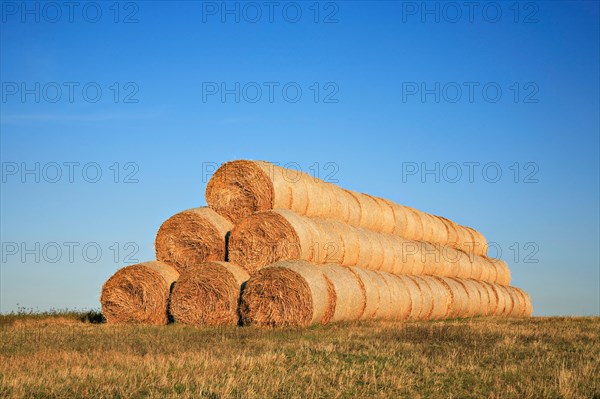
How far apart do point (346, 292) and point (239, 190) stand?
12.6 ft

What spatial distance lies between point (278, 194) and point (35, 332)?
20.7 ft

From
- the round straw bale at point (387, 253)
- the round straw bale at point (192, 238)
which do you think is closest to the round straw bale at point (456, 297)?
the round straw bale at point (387, 253)

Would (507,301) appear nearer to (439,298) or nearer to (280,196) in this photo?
(439,298)

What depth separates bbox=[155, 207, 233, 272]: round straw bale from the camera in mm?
17109

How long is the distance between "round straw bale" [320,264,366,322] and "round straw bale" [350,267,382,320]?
3.6 inches

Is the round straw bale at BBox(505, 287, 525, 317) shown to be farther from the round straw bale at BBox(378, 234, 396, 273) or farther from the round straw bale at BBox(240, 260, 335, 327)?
the round straw bale at BBox(240, 260, 335, 327)

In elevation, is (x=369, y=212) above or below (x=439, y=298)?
above

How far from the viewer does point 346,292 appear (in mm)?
15875

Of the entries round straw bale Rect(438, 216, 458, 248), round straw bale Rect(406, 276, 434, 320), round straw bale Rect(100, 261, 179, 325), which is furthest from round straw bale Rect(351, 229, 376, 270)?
round straw bale Rect(438, 216, 458, 248)

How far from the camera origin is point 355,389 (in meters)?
7.85

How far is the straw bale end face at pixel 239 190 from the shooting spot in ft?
56.0

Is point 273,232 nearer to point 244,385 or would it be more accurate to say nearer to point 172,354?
point 172,354

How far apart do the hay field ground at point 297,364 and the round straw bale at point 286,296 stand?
2.21ft

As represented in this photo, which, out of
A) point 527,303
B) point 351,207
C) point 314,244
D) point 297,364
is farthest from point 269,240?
point 527,303
